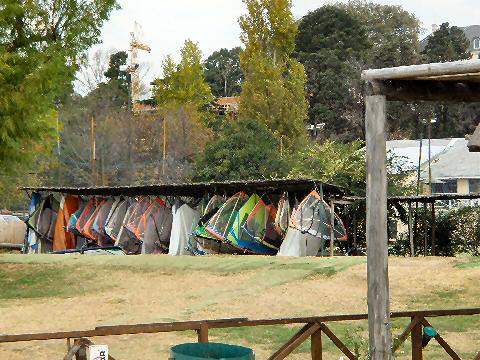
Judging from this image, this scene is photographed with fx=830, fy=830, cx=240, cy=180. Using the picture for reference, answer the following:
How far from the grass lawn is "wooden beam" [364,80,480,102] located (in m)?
3.21

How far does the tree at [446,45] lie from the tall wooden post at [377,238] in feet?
163

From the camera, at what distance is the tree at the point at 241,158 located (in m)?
31.4

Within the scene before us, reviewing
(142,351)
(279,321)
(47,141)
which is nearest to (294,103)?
(47,141)

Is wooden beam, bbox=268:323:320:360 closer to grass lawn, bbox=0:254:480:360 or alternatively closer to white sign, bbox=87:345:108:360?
white sign, bbox=87:345:108:360

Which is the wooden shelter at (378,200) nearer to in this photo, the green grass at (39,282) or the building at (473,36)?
the green grass at (39,282)

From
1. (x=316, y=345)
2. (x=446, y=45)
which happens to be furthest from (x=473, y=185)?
(x=316, y=345)

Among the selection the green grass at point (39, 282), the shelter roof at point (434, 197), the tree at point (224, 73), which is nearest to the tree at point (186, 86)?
the tree at point (224, 73)

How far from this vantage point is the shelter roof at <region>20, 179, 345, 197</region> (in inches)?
808

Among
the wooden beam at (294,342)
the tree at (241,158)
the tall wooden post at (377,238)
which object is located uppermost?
the tree at (241,158)

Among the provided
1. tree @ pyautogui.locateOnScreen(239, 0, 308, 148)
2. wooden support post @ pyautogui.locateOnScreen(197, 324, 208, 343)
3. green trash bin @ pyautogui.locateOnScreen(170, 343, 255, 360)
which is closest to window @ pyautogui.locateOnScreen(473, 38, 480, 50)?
tree @ pyautogui.locateOnScreen(239, 0, 308, 148)

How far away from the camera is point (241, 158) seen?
31.5 metres

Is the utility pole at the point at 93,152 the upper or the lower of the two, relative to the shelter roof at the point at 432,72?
upper

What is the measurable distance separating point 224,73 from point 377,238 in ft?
212

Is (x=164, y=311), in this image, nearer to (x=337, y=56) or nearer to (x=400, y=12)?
(x=337, y=56)
